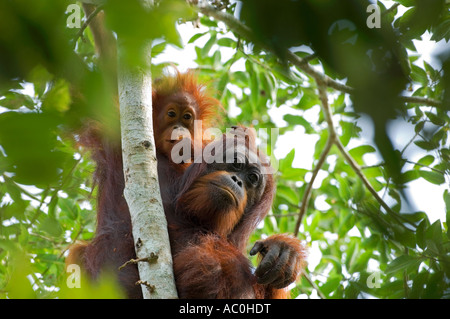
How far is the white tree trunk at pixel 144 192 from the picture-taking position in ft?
8.23

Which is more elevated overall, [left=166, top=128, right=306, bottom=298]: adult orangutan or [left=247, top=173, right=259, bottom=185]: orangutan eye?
[left=247, top=173, right=259, bottom=185]: orangutan eye

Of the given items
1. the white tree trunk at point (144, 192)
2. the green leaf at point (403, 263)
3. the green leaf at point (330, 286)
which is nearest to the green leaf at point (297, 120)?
the green leaf at point (330, 286)

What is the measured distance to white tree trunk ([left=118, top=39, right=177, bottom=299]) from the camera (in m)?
2.51

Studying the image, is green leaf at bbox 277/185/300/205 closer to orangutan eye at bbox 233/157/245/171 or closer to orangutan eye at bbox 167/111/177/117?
orangutan eye at bbox 233/157/245/171

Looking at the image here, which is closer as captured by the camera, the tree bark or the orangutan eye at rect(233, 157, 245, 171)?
the tree bark

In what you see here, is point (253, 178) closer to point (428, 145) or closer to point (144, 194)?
point (144, 194)

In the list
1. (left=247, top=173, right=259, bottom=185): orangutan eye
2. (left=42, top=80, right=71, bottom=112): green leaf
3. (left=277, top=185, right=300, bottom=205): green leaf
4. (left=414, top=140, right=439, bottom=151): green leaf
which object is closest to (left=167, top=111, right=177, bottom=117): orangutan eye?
(left=247, top=173, right=259, bottom=185): orangutan eye

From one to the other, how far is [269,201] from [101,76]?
137 inches

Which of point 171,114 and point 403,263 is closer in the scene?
point 403,263

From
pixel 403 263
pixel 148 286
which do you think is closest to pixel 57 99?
pixel 148 286

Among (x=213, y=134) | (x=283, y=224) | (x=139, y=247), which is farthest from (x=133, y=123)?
(x=283, y=224)

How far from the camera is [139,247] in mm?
2598

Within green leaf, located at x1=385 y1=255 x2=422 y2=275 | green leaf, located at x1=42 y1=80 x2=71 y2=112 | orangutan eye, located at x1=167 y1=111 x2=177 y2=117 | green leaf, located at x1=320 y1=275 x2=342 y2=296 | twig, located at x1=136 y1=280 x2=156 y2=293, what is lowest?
green leaf, located at x1=320 y1=275 x2=342 y2=296

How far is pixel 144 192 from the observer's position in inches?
109
